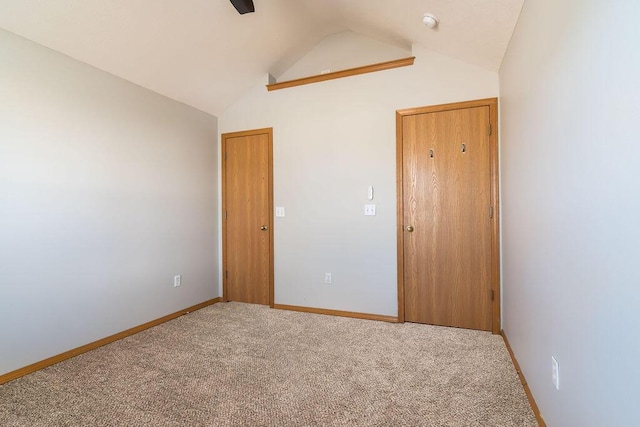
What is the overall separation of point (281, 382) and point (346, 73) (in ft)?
9.41

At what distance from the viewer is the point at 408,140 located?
9.53 feet

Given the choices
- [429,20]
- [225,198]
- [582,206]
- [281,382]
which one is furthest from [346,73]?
[281,382]

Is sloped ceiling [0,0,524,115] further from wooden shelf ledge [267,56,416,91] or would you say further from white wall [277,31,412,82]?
wooden shelf ledge [267,56,416,91]

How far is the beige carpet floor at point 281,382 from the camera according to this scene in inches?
62.0

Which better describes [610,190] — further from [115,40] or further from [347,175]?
[115,40]

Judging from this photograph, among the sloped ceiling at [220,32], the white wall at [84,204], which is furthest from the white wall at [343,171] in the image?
the white wall at [84,204]

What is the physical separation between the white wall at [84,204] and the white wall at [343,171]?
42.4 inches

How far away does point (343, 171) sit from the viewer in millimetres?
3141

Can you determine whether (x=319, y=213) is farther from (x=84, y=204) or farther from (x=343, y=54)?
(x=84, y=204)

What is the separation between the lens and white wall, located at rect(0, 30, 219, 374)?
199 centimetres

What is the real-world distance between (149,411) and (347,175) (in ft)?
7.99

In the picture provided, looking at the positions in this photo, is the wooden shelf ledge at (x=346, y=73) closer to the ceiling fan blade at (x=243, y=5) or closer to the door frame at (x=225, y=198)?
the door frame at (x=225, y=198)

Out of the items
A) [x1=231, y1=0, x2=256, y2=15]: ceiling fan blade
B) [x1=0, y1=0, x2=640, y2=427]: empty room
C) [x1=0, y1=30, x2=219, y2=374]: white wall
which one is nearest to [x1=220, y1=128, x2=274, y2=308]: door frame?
[x1=0, y1=0, x2=640, y2=427]: empty room

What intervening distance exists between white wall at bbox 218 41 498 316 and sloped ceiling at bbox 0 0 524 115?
285 mm
